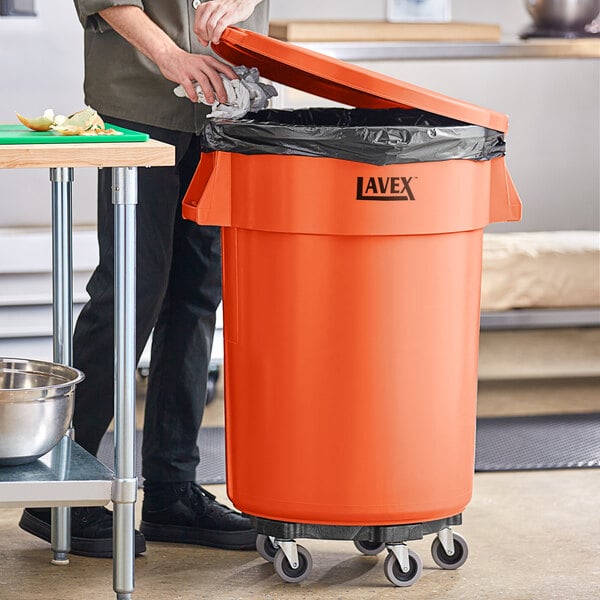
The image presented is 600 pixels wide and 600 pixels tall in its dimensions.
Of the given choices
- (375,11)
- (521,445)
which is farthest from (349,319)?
(375,11)

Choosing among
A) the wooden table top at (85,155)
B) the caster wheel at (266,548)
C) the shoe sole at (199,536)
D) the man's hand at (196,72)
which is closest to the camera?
the wooden table top at (85,155)

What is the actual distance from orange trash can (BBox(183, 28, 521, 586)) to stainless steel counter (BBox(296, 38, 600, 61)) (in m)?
1.29

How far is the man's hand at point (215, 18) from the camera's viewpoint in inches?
85.5

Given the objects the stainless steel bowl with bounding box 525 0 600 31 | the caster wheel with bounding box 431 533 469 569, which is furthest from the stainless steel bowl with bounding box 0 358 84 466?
the stainless steel bowl with bounding box 525 0 600 31

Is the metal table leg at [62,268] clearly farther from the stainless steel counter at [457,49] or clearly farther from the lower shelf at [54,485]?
the stainless steel counter at [457,49]

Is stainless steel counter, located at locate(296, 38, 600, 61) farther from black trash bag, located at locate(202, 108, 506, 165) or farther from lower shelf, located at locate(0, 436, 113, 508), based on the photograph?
lower shelf, located at locate(0, 436, 113, 508)

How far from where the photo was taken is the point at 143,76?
2404 mm

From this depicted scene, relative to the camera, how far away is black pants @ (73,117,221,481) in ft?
7.84

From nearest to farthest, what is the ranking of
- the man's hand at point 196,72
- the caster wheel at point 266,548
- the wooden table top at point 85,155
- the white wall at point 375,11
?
the wooden table top at point 85,155 → the man's hand at point 196,72 → the caster wheel at point 266,548 → the white wall at point 375,11

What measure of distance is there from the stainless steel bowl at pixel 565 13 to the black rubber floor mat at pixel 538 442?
1240 mm

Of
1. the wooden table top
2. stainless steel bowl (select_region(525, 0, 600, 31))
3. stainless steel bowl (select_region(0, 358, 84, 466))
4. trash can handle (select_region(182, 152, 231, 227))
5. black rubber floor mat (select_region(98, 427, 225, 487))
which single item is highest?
stainless steel bowl (select_region(525, 0, 600, 31))

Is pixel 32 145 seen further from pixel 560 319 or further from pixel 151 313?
pixel 560 319

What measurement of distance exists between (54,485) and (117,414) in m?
0.16

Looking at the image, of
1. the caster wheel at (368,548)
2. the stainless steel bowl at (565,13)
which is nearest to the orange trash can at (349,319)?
the caster wheel at (368,548)
